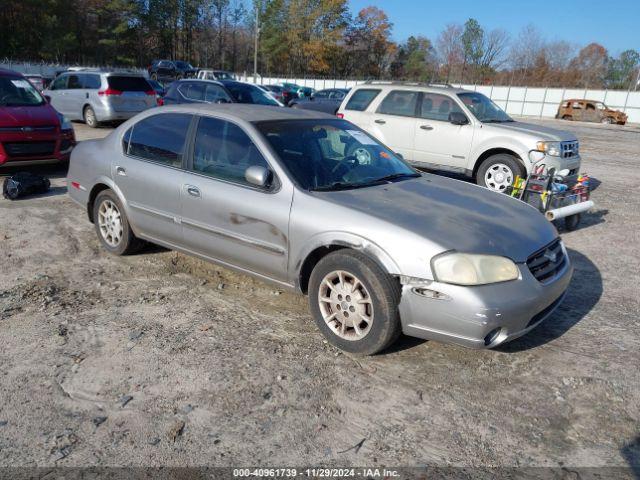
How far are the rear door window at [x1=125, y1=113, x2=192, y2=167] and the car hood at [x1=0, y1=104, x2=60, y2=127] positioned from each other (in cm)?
441

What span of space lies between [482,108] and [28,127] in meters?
7.79

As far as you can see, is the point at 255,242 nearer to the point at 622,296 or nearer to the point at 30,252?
the point at 30,252

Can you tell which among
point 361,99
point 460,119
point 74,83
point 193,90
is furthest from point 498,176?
point 74,83

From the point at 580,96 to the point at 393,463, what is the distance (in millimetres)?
46070

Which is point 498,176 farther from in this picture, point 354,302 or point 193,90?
point 193,90

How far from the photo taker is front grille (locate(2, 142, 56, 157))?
8.13m

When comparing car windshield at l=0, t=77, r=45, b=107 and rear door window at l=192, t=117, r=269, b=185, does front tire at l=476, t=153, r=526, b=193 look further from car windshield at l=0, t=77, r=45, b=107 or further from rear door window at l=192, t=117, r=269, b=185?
car windshield at l=0, t=77, r=45, b=107

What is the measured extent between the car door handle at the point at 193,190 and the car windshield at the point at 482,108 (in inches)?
246

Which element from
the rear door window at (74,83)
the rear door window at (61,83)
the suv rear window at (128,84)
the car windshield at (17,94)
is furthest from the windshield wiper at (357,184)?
the rear door window at (61,83)

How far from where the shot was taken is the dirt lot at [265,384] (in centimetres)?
270

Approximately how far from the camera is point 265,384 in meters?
3.23

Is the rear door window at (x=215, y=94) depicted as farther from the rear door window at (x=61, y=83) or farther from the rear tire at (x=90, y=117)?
the rear door window at (x=61, y=83)

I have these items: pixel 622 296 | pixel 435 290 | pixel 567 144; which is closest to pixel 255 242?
pixel 435 290

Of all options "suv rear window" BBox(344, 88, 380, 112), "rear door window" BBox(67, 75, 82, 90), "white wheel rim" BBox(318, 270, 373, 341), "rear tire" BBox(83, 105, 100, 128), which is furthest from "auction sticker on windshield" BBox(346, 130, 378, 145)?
"rear door window" BBox(67, 75, 82, 90)
